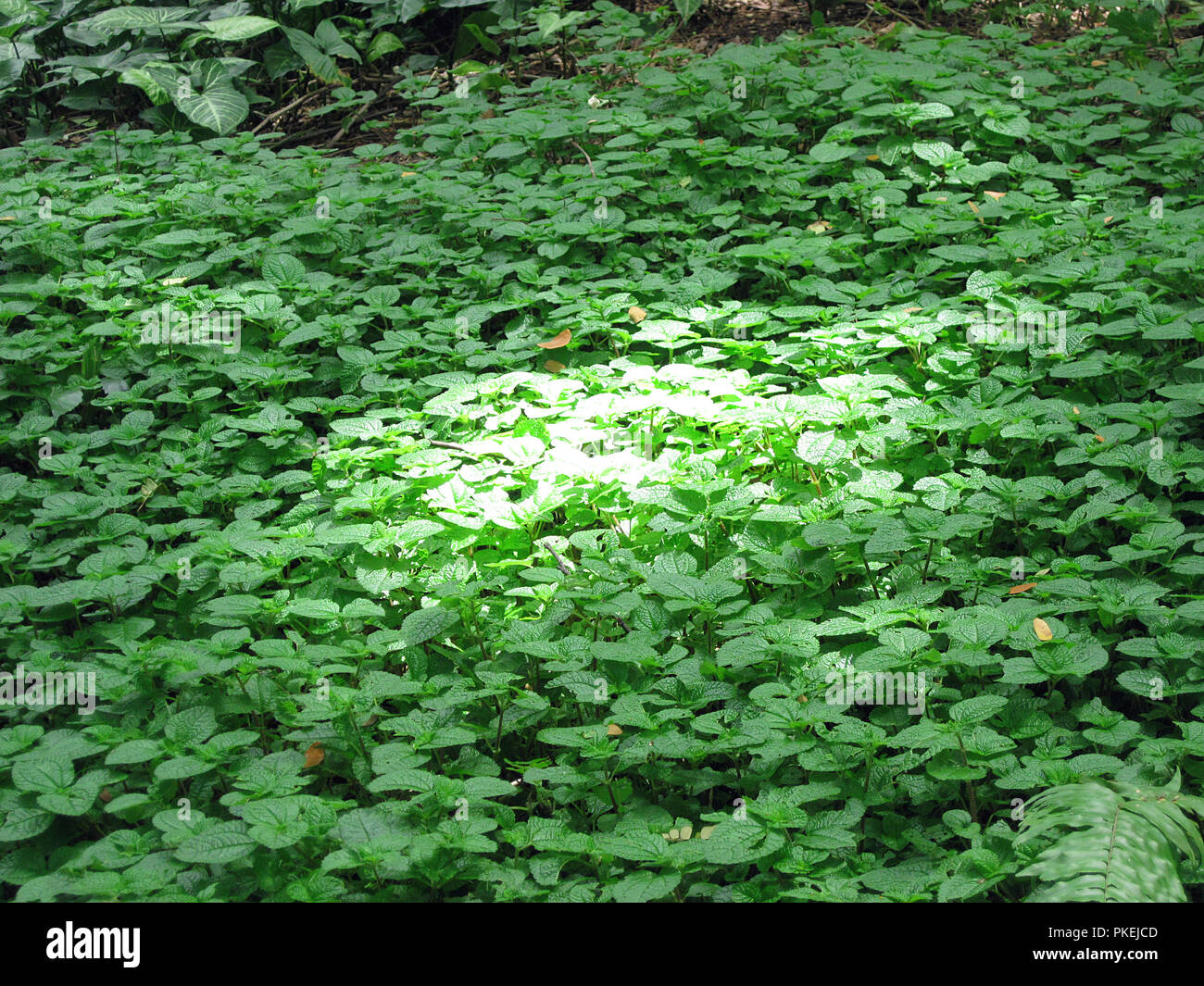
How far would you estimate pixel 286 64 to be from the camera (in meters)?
6.27

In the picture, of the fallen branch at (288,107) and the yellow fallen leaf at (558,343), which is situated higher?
the fallen branch at (288,107)

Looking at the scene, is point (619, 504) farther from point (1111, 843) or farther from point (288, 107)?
point (288, 107)

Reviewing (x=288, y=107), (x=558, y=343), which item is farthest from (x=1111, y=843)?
(x=288, y=107)

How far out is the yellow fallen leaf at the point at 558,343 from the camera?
368 cm

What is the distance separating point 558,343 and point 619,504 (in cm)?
101

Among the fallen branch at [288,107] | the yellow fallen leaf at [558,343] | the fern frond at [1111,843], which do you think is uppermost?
the fallen branch at [288,107]

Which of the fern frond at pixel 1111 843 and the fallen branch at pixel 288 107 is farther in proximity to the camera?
the fallen branch at pixel 288 107

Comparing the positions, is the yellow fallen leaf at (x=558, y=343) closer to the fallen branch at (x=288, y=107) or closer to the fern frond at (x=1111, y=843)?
the fern frond at (x=1111, y=843)

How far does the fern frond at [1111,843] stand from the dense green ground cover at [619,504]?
0.06 metres

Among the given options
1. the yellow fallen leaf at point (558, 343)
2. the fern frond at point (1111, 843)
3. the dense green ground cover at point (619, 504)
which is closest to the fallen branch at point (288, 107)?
the dense green ground cover at point (619, 504)

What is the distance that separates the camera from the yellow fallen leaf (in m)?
3.68

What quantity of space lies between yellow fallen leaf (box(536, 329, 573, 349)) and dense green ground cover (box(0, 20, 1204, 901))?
0.25 ft

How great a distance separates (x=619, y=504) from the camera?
2.89 metres
